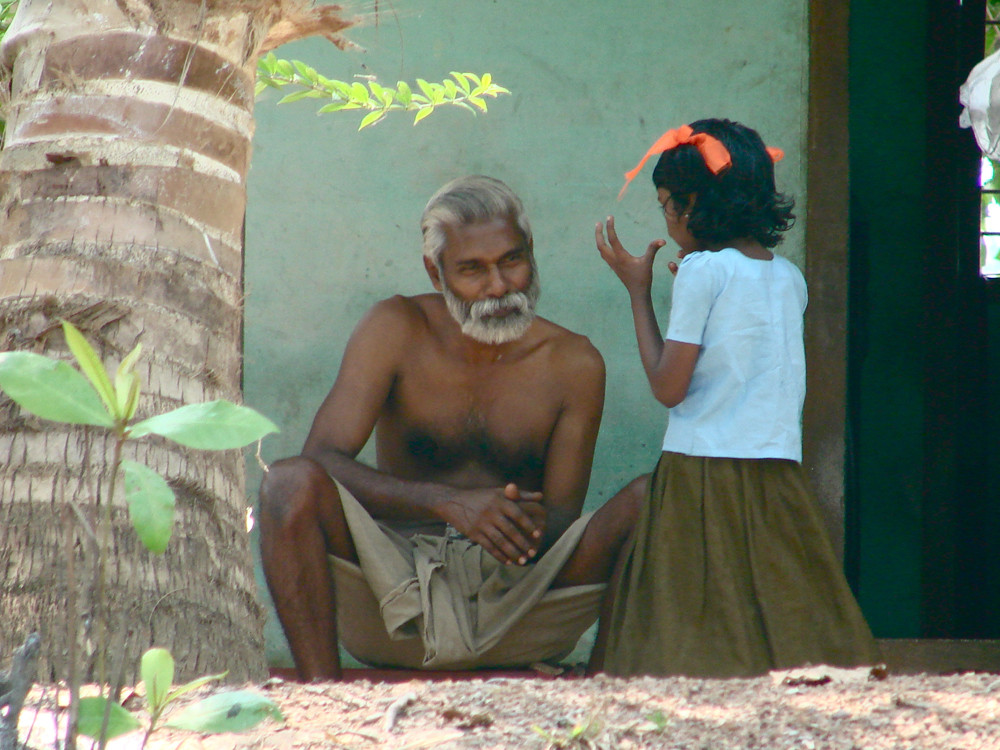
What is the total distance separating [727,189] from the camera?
3.01m

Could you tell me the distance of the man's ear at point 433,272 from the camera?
358cm

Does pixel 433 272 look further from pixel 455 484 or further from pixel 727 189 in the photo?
pixel 727 189

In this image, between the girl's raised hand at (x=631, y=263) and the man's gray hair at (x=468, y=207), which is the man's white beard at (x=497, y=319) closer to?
the man's gray hair at (x=468, y=207)

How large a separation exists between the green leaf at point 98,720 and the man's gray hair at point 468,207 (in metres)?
2.48

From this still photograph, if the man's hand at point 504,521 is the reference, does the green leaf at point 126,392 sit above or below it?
above

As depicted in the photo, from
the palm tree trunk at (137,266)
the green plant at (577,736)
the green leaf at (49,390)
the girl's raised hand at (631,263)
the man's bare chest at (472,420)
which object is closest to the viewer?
the green leaf at (49,390)

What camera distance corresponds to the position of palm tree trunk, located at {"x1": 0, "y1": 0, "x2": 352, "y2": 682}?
178cm

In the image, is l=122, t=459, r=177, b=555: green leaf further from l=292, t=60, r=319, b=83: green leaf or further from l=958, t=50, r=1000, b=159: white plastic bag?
l=958, t=50, r=1000, b=159: white plastic bag

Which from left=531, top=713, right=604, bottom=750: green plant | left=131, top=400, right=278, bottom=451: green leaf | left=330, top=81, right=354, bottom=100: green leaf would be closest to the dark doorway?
left=330, top=81, right=354, bottom=100: green leaf

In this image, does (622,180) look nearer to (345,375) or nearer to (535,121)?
(535,121)

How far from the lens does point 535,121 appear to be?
12.8 ft

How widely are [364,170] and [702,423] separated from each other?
1642mm

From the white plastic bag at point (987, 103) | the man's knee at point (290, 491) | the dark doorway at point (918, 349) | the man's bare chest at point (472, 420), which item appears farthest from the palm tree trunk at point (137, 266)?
→ the dark doorway at point (918, 349)

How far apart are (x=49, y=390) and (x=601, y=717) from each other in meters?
0.85
